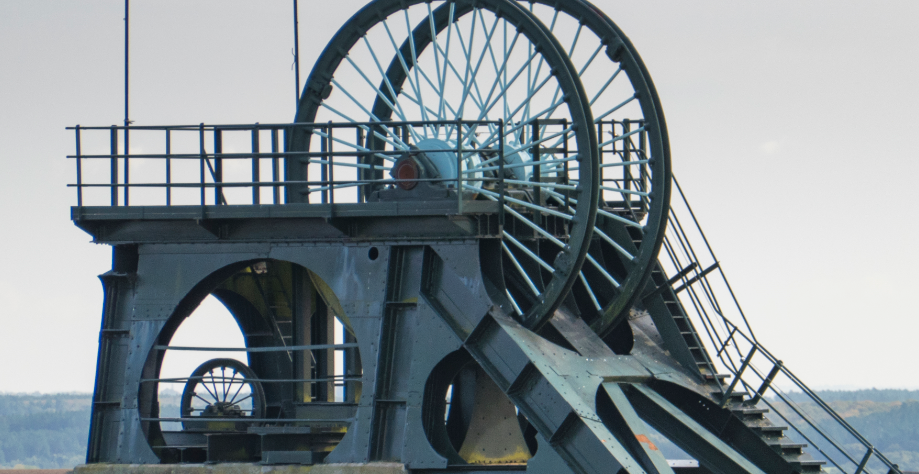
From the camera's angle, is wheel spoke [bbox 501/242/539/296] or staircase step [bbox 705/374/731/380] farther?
staircase step [bbox 705/374/731/380]

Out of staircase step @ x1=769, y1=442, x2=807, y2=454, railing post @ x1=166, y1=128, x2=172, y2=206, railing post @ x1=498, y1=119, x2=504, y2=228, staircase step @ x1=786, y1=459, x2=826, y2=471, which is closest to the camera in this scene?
railing post @ x1=498, y1=119, x2=504, y2=228

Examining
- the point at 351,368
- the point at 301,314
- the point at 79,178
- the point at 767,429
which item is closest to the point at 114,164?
the point at 79,178

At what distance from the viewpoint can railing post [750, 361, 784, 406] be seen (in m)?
18.0

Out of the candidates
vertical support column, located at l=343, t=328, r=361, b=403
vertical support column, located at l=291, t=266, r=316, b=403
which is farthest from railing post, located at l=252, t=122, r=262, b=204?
vertical support column, located at l=343, t=328, r=361, b=403

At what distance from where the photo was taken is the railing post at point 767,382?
1802 centimetres

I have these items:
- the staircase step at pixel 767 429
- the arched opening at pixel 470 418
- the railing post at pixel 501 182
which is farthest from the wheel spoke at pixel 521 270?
the staircase step at pixel 767 429

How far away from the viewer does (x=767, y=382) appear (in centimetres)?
1828

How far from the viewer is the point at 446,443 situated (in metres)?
16.3

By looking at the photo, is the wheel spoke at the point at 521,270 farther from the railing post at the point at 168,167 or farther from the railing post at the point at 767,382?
the railing post at the point at 168,167

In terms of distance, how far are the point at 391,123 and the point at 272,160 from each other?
6.96ft

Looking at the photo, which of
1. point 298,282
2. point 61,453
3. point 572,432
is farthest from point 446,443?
point 61,453

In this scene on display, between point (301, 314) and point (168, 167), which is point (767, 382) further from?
point (168, 167)

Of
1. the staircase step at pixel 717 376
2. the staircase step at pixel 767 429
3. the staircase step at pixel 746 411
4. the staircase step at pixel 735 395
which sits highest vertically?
the staircase step at pixel 717 376

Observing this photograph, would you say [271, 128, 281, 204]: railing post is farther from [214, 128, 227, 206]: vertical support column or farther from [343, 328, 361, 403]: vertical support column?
[343, 328, 361, 403]: vertical support column
